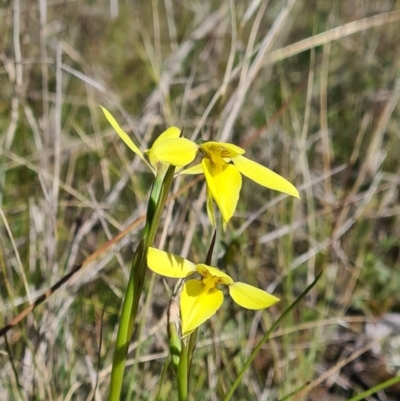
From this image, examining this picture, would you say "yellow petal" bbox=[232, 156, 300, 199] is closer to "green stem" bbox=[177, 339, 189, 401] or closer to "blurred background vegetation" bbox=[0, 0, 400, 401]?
"green stem" bbox=[177, 339, 189, 401]

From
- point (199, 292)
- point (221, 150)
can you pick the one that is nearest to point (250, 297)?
point (199, 292)

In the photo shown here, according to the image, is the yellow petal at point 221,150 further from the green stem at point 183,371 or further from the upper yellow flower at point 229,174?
the green stem at point 183,371

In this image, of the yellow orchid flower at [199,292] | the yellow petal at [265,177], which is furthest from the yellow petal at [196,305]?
the yellow petal at [265,177]

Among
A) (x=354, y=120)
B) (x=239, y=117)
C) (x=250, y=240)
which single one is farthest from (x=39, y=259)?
(x=354, y=120)

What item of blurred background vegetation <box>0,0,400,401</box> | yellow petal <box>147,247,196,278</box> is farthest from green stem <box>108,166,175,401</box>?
blurred background vegetation <box>0,0,400,401</box>

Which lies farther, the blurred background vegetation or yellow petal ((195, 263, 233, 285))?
the blurred background vegetation

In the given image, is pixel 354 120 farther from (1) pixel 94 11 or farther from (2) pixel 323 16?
(1) pixel 94 11
